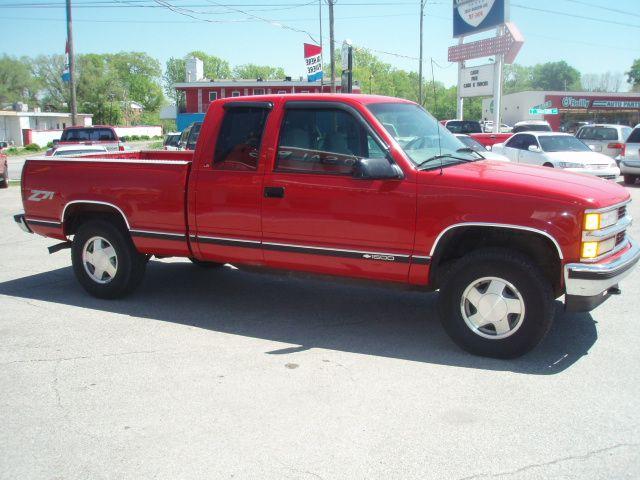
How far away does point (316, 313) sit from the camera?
6141 mm

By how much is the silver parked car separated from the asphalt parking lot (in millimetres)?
15979

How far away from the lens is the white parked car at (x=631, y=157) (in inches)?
708

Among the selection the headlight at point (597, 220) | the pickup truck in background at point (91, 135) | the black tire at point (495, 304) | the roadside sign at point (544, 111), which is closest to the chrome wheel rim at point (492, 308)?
the black tire at point (495, 304)

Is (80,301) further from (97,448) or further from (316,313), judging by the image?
(97,448)

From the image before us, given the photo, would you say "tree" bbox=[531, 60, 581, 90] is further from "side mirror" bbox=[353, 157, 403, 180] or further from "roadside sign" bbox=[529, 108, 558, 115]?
"side mirror" bbox=[353, 157, 403, 180]

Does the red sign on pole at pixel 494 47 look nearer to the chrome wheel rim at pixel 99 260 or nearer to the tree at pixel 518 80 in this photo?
the chrome wheel rim at pixel 99 260

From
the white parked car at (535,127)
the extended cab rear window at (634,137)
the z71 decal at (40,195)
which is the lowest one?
the z71 decal at (40,195)

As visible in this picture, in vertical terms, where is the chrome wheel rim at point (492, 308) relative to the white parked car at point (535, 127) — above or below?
below

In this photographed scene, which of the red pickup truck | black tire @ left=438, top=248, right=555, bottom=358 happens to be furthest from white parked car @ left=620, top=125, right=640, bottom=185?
black tire @ left=438, top=248, right=555, bottom=358

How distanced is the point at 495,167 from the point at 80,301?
435cm

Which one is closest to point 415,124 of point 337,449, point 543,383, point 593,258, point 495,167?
point 495,167

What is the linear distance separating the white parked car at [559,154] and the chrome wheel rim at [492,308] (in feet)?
36.4

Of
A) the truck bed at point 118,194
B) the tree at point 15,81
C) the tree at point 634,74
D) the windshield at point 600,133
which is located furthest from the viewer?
the tree at point 634,74

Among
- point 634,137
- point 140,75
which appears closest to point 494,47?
point 634,137
